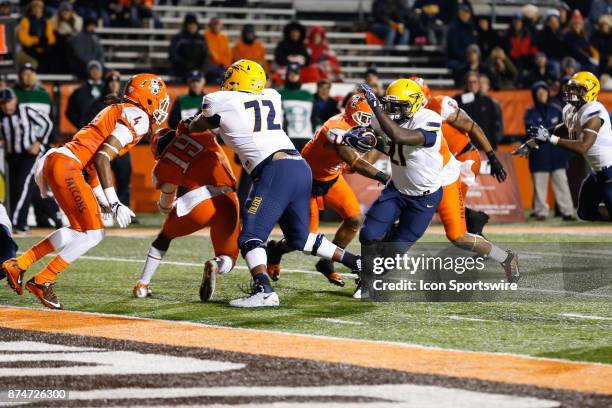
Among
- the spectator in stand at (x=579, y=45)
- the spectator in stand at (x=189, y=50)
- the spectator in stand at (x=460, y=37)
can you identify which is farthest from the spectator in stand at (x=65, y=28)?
the spectator in stand at (x=579, y=45)

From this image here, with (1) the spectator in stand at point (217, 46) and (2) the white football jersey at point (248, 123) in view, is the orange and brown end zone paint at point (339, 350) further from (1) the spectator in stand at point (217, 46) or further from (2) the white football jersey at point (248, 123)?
(1) the spectator in stand at point (217, 46)

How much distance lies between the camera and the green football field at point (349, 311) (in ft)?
24.2

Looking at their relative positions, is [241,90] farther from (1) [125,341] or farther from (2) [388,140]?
(1) [125,341]

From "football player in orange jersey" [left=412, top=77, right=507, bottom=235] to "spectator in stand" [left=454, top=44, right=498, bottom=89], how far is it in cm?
735

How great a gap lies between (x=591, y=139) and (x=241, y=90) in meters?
3.70

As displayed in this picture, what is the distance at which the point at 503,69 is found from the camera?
20547 millimetres

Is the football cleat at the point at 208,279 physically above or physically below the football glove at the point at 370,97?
below

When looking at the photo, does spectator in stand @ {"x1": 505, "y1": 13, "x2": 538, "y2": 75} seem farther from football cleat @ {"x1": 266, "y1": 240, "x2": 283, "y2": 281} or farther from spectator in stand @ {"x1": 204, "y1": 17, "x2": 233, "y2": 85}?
football cleat @ {"x1": 266, "y1": 240, "x2": 283, "y2": 281}

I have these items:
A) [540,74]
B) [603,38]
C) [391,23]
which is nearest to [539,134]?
[540,74]

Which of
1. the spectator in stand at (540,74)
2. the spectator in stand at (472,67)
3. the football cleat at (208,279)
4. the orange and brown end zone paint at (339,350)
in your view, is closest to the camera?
the orange and brown end zone paint at (339,350)

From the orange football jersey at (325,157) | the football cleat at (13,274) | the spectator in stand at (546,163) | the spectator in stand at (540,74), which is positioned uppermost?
the orange football jersey at (325,157)

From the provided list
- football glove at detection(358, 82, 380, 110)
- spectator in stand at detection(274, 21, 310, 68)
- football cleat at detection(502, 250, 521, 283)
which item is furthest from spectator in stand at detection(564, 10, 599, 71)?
football glove at detection(358, 82, 380, 110)

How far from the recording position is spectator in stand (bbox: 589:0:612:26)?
22.4 m

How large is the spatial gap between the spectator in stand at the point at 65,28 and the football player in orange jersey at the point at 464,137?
27.2 feet
